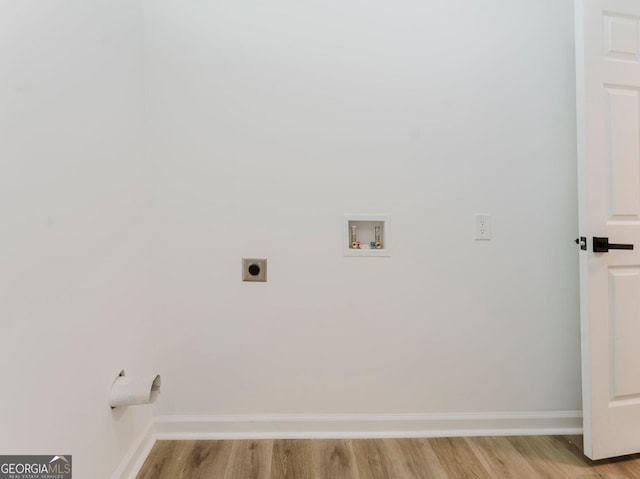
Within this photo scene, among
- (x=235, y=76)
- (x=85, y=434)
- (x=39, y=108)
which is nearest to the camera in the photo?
(x=39, y=108)

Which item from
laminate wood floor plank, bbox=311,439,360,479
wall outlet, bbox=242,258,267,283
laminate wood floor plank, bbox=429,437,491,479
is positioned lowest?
laminate wood floor plank, bbox=429,437,491,479

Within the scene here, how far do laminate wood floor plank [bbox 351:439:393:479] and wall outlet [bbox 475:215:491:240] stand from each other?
116 cm

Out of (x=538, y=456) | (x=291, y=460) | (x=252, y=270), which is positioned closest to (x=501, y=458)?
(x=538, y=456)

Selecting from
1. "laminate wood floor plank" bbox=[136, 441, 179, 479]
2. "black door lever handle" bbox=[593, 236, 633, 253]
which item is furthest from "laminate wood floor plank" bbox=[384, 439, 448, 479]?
"black door lever handle" bbox=[593, 236, 633, 253]

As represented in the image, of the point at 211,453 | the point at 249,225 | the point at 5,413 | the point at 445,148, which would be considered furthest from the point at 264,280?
the point at 445,148

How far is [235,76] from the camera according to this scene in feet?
5.37

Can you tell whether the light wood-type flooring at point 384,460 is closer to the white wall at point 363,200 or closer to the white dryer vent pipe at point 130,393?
the white wall at point 363,200

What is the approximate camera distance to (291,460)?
4.90 ft

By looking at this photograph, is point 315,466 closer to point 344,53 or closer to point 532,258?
point 532,258

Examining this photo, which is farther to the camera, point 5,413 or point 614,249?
point 614,249

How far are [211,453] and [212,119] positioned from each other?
1612 millimetres

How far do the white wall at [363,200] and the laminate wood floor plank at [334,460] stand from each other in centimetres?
17

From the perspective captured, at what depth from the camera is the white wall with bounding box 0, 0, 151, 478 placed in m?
0.84

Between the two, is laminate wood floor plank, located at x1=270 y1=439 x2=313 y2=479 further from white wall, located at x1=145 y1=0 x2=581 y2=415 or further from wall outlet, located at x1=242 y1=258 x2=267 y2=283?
wall outlet, located at x1=242 y1=258 x2=267 y2=283
